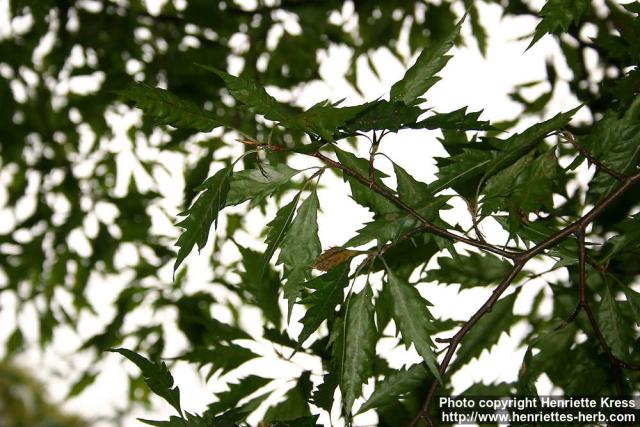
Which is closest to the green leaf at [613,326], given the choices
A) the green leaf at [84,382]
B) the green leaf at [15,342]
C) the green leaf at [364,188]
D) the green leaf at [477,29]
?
the green leaf at [364,188]

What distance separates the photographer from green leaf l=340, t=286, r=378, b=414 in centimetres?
64

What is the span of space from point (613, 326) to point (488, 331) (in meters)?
0.28

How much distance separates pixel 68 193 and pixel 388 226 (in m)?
1.38

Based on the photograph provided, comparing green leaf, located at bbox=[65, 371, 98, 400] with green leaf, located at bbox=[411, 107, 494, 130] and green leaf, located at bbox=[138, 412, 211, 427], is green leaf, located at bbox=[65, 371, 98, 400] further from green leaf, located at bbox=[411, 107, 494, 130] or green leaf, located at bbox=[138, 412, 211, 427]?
green leaf, located at bbox=[411, 107, 494, 130]

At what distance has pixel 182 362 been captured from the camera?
1128mm

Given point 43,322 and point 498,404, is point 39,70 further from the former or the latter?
point 498,404

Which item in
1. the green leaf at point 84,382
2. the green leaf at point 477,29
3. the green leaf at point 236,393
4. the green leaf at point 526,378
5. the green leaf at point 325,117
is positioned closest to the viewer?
the green leaf at point 325,117

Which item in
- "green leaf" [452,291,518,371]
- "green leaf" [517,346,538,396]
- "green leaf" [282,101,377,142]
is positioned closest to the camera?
"green leaf" [282,101,377,142]

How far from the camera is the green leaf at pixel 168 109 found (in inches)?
23.1

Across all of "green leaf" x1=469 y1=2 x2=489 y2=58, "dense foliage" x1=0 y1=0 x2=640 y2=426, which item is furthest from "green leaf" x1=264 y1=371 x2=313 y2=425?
"green leaf" x1=469 y1=2 x2=489 y2=58

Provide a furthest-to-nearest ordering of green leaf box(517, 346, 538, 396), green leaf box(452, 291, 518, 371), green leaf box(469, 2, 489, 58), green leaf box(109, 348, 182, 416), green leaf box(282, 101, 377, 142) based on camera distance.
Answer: green leaf box(469, 2, 489, 58) < green leaf box(452, 291, 518, 371) < green leaf box(517, 346, 538, 396) < green leaf box(109, 348, 182, 416) < green leaf box(282, 101, 377, 142)

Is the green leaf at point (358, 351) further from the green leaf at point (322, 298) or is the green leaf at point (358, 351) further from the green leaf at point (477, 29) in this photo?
the green leaf at point (477, 29)

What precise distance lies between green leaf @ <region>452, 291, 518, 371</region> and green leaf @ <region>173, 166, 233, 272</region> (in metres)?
0.59

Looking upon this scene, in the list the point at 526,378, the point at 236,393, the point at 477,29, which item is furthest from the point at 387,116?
the point at 477,29
